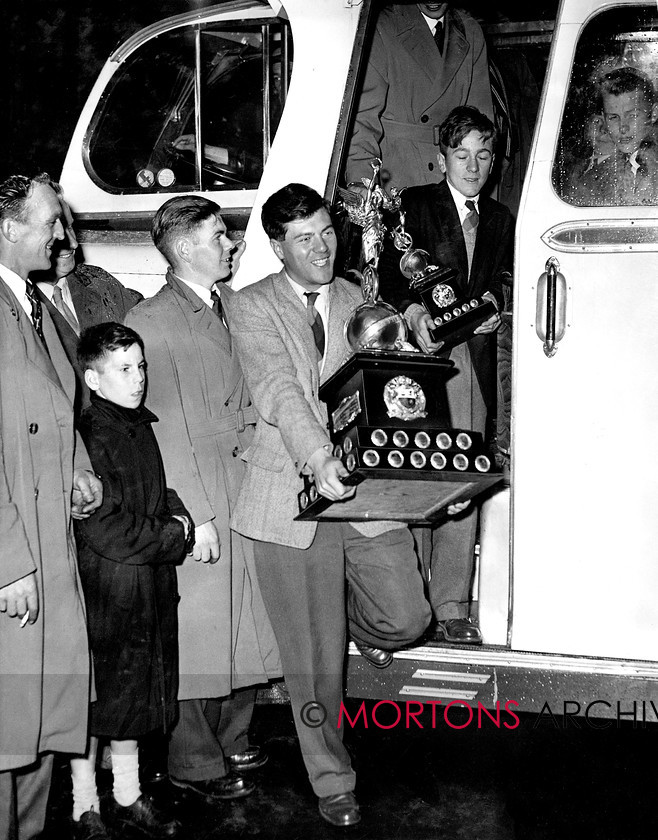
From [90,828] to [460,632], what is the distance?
136 cm

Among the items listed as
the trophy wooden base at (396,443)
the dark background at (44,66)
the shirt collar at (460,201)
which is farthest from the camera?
the dark background at (44,66)

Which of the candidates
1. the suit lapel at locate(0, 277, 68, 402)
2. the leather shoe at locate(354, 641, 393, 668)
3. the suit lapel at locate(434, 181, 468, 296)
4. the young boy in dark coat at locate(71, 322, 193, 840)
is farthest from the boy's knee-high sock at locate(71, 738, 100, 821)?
the suit lapel at locate(434, 181, 468, 296)

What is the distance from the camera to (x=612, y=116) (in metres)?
3.26

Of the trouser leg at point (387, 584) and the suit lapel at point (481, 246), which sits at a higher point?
the suit lapel at point (481, 246)

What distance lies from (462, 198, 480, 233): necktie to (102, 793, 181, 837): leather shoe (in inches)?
90.3

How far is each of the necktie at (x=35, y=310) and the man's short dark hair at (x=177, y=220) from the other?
58 centimetres

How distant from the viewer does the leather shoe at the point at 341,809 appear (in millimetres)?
2906

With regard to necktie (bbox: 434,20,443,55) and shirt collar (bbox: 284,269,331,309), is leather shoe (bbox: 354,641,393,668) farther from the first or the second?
necktie (bbox: 434,20,443,55)

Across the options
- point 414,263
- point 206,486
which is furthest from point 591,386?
point 206,486

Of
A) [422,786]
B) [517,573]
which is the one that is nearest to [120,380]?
[517,573]

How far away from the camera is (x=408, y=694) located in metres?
3.30

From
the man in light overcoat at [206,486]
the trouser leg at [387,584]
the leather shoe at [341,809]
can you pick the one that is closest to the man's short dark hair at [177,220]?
the man in light overcoat at [206,486]

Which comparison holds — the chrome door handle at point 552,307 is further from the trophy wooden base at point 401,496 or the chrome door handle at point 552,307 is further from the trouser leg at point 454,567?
the trouser leg at point 454,567

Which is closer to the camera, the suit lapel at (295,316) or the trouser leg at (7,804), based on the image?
the trouser leg at (7,804)
